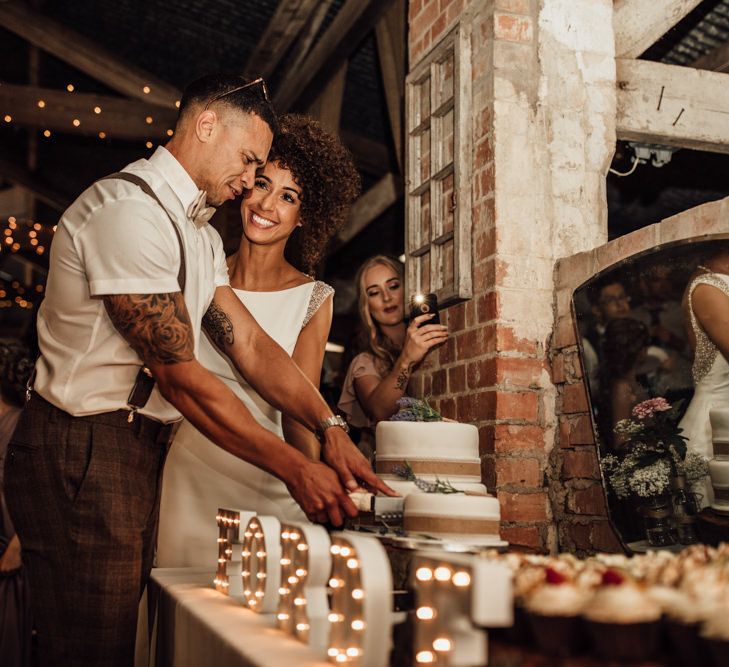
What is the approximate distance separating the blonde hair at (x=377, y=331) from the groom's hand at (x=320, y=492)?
184 cm

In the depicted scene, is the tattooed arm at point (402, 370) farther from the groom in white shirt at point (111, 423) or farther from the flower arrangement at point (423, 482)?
the groom in white shirt at point (111, 423)

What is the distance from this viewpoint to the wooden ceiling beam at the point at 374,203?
5.47 m

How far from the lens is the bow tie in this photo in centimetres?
179

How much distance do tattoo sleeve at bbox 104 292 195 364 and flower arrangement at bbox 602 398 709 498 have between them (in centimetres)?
117

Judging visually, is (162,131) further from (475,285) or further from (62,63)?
(475,285)

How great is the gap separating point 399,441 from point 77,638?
758 millimetres

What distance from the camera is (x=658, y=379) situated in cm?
206

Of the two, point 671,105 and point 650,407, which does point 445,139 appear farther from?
point 650,407

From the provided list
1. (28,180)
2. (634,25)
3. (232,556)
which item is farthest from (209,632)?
(28,180)

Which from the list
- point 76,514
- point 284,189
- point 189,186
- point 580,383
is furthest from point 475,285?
point 76,514

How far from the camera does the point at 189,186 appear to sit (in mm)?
1780

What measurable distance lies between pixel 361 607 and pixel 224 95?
1.32m

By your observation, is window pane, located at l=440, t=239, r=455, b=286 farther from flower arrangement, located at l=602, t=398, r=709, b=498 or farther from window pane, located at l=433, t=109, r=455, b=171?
flower arrangement, located at l=602, t=398, r=709, b=498

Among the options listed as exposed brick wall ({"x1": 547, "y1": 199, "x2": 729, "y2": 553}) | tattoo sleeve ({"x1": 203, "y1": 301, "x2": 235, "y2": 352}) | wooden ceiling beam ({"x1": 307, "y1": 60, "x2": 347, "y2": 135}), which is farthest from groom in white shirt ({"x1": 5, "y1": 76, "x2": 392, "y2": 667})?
wooden ceiling beam ({"x1": 307, "y1": 60, "x2": 347, "y2": 135})
